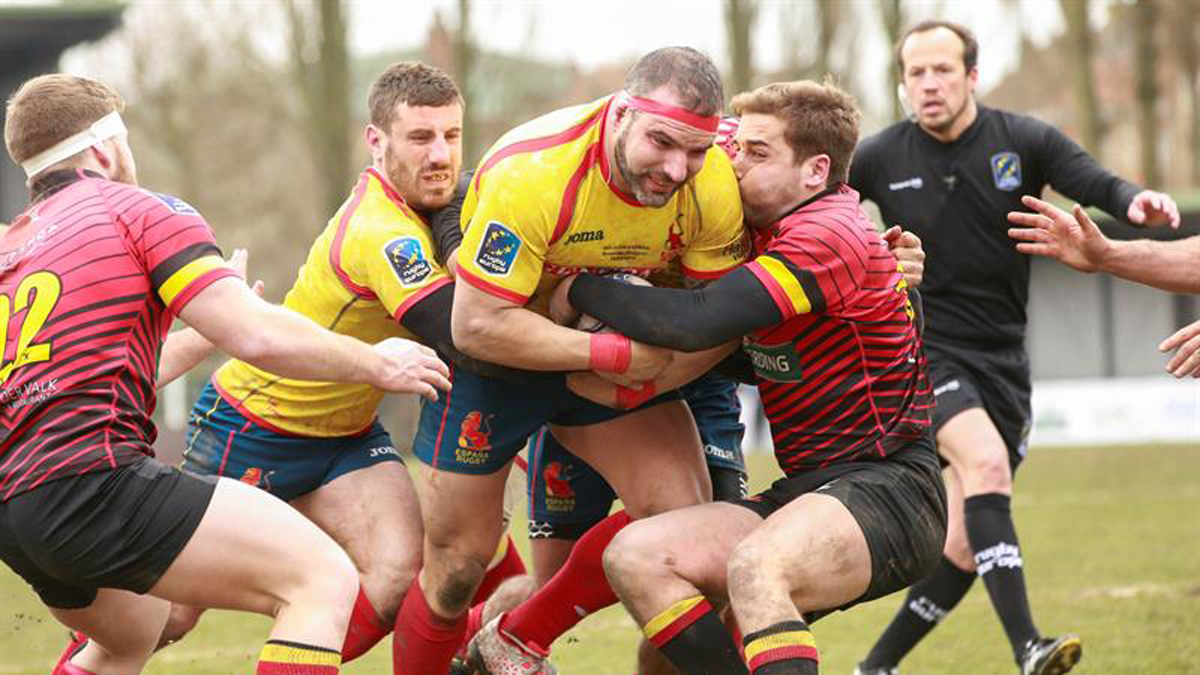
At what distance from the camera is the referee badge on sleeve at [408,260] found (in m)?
5.16

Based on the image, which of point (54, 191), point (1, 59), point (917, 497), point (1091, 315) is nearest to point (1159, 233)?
point (1091, 315)

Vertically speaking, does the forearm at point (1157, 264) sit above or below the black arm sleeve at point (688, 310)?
below

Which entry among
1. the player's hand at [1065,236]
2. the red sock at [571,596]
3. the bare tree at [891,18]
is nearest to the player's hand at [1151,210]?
the player's hand at [1065,236]

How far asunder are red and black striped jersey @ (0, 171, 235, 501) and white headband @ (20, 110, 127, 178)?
0.25m

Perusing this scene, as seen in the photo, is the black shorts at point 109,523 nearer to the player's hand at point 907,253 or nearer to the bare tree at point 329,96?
the player's hand at point 907,253

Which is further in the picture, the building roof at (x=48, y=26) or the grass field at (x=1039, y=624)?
the building roof at (x=48, y=26)

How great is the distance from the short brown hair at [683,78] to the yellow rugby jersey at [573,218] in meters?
0.20

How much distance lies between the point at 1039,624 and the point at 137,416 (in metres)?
5.06

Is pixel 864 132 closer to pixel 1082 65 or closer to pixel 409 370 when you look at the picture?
pixel 1082 65

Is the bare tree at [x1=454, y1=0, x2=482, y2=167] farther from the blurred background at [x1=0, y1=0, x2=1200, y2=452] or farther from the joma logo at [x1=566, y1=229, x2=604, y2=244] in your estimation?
the joma logo at [x1=566, y1=229, x2=604, y2=244]

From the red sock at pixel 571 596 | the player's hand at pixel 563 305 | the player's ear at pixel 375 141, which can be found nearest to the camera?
the player's hand at pixel 563 305

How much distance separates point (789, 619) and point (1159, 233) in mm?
18732

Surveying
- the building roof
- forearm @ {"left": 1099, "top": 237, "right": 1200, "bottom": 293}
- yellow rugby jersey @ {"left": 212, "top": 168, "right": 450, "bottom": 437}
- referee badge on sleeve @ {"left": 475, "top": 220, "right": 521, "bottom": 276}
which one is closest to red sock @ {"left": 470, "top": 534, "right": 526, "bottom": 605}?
yellow rugby jersey @ {"left": 212, "top": 168, "right": 450, "bottom": 437}

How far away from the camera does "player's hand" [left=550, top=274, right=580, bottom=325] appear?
5000 mm
